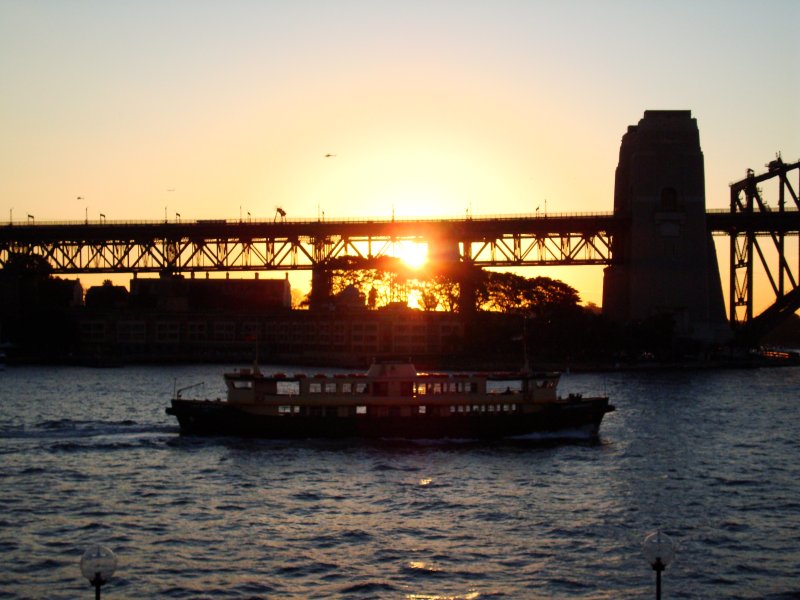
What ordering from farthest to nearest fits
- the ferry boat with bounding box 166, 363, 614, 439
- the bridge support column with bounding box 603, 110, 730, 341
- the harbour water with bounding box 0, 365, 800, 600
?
the bridge support column with bounding box 603, 110, 730, 341 → the ferry boat with bounding box 166, 363, 614, 439 → the harbour water with bounding box 0, 365, 800, 600

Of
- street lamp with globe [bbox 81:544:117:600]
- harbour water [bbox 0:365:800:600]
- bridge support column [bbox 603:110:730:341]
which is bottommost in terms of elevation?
harbour water [bbox 0:365:800:600]

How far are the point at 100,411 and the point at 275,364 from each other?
68550 mm

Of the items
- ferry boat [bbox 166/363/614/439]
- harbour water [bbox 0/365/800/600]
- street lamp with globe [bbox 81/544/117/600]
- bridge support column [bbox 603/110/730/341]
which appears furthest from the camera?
bridge support column [bbox 603/110/730/341]

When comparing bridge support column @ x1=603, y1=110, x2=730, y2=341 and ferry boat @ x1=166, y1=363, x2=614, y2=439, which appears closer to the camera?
ferry boat @ x1=166, y1=363, x2=614, y2=439

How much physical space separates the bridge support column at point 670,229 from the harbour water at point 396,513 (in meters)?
56.7

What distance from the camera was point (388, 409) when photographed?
162 feet

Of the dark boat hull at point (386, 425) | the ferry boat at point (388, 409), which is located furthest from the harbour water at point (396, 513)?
the ferry boat at point (388, 409)

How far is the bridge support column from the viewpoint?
114m

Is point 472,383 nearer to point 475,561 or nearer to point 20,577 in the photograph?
point 475,561

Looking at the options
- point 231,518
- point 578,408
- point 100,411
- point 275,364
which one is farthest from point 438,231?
point 231,518

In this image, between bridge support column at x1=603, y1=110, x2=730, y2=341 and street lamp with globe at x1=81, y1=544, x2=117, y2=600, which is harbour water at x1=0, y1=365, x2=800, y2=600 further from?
bridge support column at x1=603, y1=110, x2=730, y2=341

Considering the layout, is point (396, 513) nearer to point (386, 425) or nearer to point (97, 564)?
point (386, 425)

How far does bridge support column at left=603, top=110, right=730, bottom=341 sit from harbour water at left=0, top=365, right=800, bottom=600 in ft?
186

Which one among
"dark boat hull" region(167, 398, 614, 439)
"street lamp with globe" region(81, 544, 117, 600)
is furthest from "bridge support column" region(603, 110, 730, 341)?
"street lamp with globe" region(81, 544, 117, 600)
